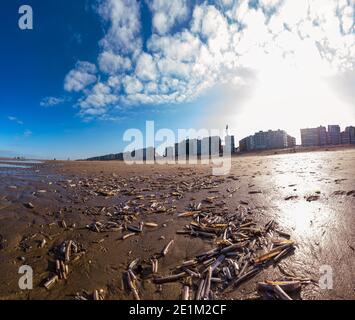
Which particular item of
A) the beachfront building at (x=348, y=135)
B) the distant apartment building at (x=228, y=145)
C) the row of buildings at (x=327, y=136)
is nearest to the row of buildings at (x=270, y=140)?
the distant apartment building at (x=228, y=145)

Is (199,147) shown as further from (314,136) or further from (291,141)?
(314,136)

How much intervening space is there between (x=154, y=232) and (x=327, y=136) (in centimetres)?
8506

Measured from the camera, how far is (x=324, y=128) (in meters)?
70.8

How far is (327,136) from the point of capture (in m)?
70.6

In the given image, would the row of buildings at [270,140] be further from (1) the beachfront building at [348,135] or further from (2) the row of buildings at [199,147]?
(1) the beachfront building at [348,135]

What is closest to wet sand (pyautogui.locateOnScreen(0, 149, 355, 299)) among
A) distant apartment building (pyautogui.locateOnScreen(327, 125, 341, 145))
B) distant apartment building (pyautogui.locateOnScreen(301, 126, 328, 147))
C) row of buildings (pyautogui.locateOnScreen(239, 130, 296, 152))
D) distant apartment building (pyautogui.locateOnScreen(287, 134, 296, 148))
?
row of buildings (pyautogui.locateOnScreen(239, 130, 296, 152))

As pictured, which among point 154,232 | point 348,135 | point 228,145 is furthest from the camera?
point 228,145

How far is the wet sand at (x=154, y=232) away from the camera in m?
3.47

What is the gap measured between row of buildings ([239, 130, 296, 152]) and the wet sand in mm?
63977

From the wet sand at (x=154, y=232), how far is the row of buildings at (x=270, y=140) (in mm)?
63977

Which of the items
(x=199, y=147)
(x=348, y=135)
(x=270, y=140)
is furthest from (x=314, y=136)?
(x=199, y=147)
